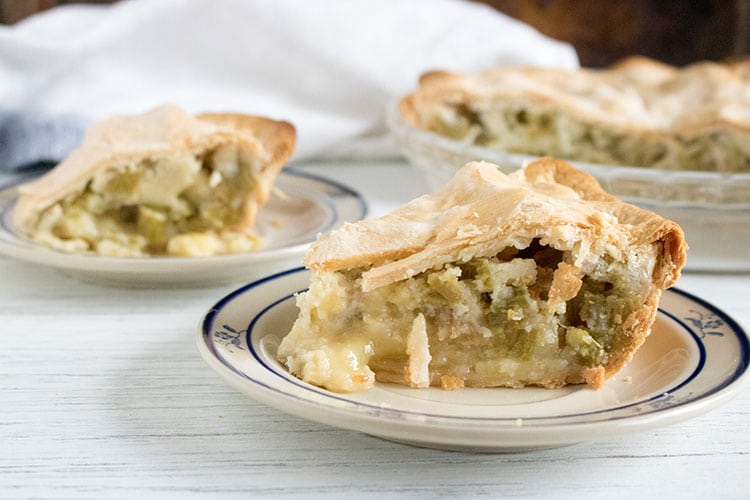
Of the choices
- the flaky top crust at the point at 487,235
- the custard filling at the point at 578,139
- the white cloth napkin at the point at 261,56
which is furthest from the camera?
the white cloth napkin at the point at 261,56

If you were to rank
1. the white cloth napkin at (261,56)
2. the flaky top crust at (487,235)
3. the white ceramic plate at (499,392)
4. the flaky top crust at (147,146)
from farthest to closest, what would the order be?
the white cloth napkin at (261,56), the flaky top crust at (147,146), the flaky top crust at (487,235), the white ceramic plate at (499,392)

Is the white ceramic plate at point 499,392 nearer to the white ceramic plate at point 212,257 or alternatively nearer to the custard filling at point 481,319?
the custard filling at point 481,319

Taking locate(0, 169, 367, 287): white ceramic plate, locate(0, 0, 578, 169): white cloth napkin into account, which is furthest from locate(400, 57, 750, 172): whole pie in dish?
locate(0, 169, 367, 287): white ceramic plate

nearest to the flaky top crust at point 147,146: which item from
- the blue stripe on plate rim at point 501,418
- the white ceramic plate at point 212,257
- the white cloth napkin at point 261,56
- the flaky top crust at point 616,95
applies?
the white ceramic plate at point 212,257

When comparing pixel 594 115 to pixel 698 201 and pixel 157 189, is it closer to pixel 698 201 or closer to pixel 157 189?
pixel 698 201

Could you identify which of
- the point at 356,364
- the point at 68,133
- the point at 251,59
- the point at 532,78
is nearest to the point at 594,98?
the point at 532,78

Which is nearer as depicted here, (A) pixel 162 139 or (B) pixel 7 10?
(A) pixel 162 139

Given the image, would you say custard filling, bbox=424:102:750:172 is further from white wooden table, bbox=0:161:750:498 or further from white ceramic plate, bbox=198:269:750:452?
white wooden table, bbox=0:161:750:498

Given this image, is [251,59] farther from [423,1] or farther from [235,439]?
[235,439]
